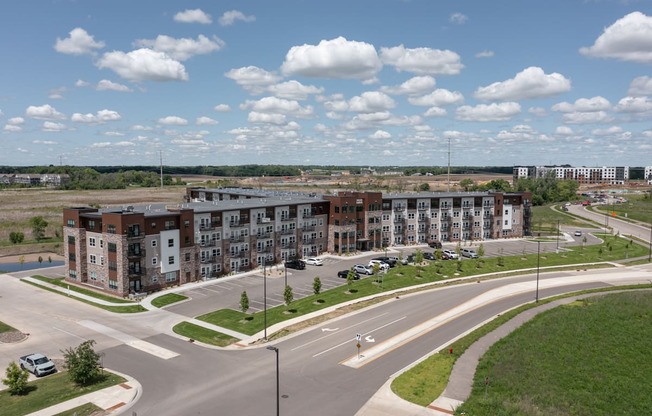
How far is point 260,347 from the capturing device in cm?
4606

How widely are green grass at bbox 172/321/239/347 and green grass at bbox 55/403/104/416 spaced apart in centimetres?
1405

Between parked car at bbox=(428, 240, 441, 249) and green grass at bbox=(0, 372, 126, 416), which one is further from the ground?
parked car at bbox=(428, 240, 441, 249)

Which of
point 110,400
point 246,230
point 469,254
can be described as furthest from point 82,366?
point 469,254

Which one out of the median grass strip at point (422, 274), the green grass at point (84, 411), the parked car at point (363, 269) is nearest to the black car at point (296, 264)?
the parked car at point (363, 269)

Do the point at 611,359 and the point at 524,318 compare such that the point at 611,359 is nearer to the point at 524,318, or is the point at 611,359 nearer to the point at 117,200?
the point at 524,318

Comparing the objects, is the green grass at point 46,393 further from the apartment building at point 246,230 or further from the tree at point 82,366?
the apartment building at point 246,230

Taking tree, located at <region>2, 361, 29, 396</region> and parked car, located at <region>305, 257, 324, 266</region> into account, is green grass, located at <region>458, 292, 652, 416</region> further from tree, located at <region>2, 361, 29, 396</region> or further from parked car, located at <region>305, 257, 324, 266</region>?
parked car, located at <region>305, 257, 324, 266</region>

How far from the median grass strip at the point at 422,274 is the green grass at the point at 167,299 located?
26.5 feet

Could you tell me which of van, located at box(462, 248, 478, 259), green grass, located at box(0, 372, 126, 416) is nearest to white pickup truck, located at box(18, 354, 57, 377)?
green grass, located at box(0, 372, 126, 416)

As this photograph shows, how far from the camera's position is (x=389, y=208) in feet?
332

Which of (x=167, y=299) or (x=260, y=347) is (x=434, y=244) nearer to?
(x=167, y=299)

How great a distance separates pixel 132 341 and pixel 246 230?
34127 millimetres

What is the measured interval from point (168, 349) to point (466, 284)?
44627mm

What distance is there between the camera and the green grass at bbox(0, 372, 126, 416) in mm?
33938
